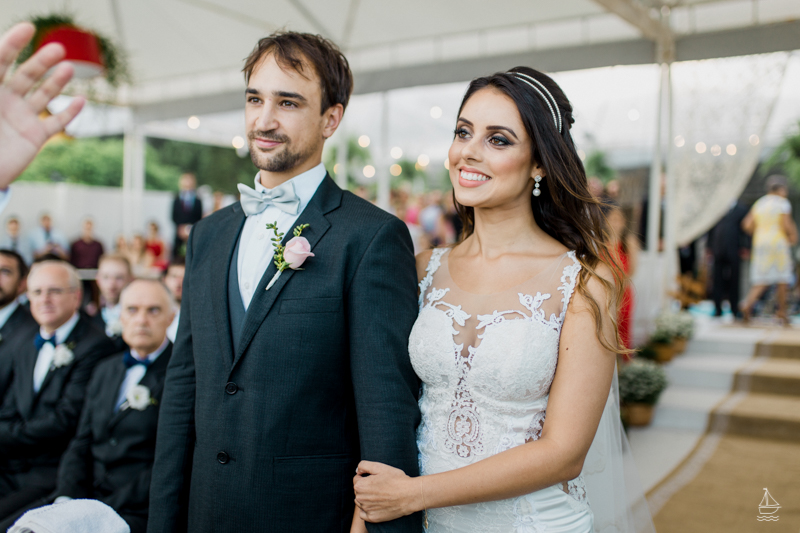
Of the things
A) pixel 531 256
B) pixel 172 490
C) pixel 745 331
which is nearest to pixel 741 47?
pixel 745 331

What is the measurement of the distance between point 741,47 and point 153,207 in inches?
472

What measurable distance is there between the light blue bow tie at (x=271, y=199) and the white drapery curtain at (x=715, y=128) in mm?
5942

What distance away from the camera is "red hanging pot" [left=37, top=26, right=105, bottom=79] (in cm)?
409

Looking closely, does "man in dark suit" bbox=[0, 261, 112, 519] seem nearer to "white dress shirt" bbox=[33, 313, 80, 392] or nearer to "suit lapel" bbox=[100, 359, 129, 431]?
"white dress shirt" bbox=[33, 313, 80, 392]

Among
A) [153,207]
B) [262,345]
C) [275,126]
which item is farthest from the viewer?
[153,207]

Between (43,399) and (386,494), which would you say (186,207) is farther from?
(386,494)

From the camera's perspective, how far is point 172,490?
6.01 feet

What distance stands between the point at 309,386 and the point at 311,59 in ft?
3.06

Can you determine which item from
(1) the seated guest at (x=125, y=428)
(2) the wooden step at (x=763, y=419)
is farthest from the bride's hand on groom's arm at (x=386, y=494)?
(2) the wooden step at (x=763, y=419)

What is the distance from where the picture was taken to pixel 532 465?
5.08ft

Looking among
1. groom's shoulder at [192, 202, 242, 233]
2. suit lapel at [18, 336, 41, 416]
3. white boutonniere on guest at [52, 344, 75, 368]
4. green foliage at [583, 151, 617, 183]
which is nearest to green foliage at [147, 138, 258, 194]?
green foliage at [583, 151, 617, 183]

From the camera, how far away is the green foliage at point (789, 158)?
45.6 feet

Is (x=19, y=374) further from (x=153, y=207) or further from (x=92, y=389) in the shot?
(x=153, y=207)

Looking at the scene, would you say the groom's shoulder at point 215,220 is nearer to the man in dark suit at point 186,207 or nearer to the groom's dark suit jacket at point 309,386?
the groom's dark suit jacket at point 309,386
